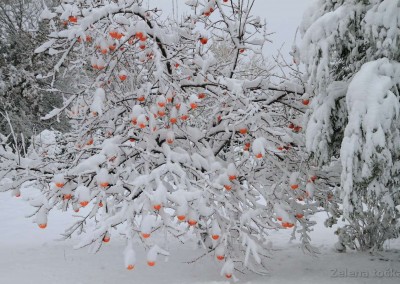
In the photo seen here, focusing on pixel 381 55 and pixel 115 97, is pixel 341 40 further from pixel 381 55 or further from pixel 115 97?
pixel 115 97

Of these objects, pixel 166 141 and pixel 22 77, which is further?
pixel 22 77

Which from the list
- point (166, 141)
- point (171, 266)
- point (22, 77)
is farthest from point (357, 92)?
point (22, 77)

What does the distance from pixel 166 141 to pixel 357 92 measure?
208cm

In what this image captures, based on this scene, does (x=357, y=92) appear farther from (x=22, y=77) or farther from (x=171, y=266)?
(x=22, y=77)

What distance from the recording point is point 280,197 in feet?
15.2

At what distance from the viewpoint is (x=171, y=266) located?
5.61m

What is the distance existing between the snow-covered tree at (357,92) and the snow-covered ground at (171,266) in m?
1.47

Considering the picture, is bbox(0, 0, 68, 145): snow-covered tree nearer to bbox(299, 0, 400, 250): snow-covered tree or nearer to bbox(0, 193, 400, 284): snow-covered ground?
bbox(0, 193, 400, 284): snow-covered ground

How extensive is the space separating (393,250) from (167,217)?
446 centimetres

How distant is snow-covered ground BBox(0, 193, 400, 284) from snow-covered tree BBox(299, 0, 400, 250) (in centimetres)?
147

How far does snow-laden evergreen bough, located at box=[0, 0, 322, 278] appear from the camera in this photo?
3.67m

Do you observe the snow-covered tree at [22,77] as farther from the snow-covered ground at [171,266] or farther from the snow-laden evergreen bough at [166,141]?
the snow-laden evergreen bough at [166,141]

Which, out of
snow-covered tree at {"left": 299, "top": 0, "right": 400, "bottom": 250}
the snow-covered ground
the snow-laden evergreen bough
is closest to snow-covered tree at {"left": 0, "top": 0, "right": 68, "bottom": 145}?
the snow-covered ground

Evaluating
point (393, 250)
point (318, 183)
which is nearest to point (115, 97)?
point (318, 183)
